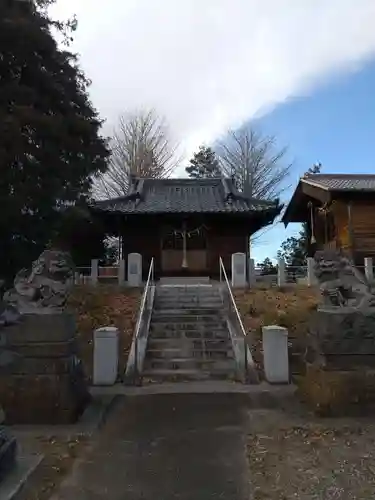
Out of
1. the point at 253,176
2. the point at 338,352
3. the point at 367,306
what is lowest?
the point at 338,352

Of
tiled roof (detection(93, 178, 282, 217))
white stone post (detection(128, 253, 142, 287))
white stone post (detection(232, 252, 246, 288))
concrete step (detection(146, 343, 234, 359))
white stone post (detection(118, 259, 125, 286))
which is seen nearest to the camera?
concrete step (detection(146, 343, 234, 359))

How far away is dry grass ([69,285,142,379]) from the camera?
10.5 meters

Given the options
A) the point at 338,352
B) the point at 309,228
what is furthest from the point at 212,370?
the point at 309,228

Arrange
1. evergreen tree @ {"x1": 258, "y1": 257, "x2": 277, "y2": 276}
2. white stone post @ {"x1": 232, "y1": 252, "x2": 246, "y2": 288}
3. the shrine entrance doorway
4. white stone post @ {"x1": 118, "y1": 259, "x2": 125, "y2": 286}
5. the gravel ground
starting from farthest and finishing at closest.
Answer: evergreen tree @ {"x1": 258, "y1": 257, "x2": 277, "y2": 276} → the shrine entrance doorway → white stone post @ {"x1": 118, "y1": 259, "x2": 125, "y2": 286} → white stone post @ {"x1": 232, "y1": 252, "x2": 246, "y2": 288} → the gravel ground

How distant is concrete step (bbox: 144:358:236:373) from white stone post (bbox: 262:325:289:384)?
3.02 ft

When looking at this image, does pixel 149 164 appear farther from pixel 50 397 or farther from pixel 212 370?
pixel 50 397

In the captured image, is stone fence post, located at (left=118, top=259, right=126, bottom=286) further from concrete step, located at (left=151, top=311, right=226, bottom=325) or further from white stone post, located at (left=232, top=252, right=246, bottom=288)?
concrete step, located at (left=151, top=311, right=226, bottom=325)

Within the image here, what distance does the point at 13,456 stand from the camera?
4.17m

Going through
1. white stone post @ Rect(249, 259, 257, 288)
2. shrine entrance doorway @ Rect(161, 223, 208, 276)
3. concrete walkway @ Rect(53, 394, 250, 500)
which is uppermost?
shrine entrance doorway @ Rect(161, 223, 208, 276)

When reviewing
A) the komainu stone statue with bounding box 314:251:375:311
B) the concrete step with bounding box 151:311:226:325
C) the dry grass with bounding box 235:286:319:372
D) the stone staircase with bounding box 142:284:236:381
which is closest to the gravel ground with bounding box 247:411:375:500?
the komainu stone statue with bounding box 314:251:375:311

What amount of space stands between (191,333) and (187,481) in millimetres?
7219

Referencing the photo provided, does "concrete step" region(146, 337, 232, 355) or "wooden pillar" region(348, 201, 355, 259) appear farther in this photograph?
"wooden pillar" region(348, 201, 355, 259)

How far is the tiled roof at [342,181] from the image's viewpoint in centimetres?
1806

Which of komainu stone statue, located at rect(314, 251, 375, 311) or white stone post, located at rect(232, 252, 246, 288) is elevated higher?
white stone post, located at rect(232, 252, 246, 288)
